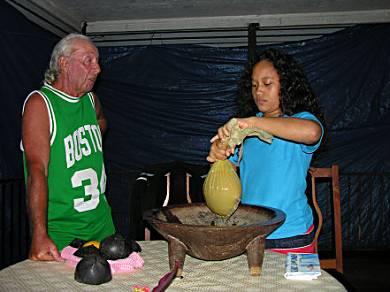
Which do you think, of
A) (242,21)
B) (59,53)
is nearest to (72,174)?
(59,53)

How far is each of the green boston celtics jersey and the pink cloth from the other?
0.43 m

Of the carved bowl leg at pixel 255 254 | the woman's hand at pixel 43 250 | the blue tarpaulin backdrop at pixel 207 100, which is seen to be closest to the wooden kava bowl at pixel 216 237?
the carved bowl leg at pixel 255 254

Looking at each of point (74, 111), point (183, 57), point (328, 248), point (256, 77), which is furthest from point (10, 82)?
point (328, 248)

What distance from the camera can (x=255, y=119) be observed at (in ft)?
4.99

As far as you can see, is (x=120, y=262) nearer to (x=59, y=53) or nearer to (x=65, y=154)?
(x=65, y=154)

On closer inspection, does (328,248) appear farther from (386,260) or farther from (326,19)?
(326,19)

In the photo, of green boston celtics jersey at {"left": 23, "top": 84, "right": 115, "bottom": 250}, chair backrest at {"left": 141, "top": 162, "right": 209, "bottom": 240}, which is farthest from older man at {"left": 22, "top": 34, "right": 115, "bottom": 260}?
chair backrest at {"left": 141, "top": 162, "right": 209, "bottom": 240}

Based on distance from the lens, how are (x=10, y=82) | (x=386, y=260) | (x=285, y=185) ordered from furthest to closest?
1. (x=386, y=260)
2. (x=10, y=82)
3. (x=285, y=185)

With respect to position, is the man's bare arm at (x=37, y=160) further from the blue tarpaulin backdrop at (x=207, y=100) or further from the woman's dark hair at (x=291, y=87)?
the blue tarpaulin backdrop at (x=207, y=100)

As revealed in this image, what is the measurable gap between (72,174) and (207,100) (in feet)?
11.1

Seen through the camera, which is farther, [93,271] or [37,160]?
[37,160]

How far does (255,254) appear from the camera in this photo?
1376 millimetres

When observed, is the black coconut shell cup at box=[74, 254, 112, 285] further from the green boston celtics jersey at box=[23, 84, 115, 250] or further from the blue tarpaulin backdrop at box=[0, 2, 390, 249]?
the blue tarpaulin backdrop at box=[0, 2, 390, 249]

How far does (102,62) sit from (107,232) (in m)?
3.57
